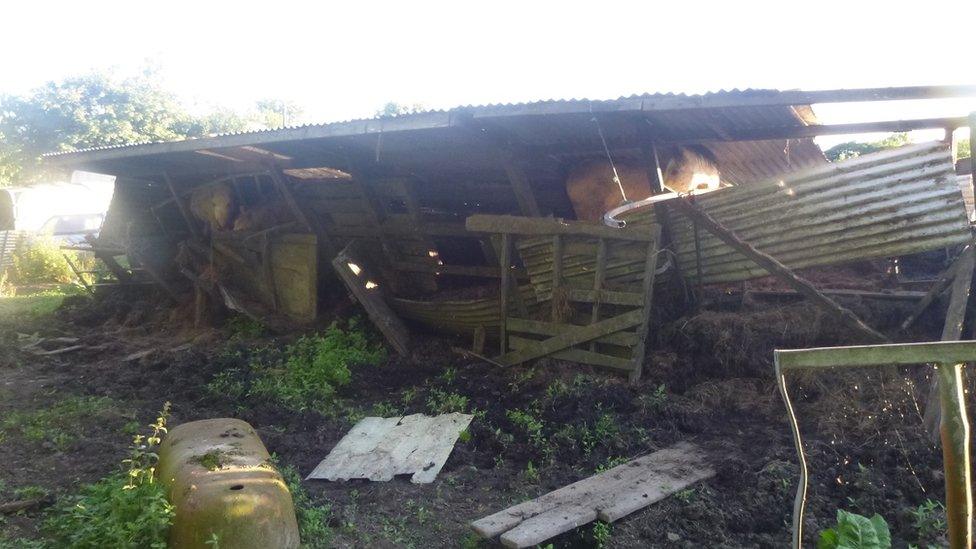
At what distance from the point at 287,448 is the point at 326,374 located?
1874mm

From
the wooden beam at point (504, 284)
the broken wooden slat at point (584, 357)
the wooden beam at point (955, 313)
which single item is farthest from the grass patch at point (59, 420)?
the wooden beam at point (955, 313)

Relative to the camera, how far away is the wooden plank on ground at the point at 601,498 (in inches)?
166

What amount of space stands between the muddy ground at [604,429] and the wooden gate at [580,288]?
8.4 inches

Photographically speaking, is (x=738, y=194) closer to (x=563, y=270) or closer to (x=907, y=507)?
(x=563, y=270)

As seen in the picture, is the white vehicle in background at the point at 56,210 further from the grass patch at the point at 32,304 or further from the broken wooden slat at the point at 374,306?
the broken wooden slat at the point at 374,306

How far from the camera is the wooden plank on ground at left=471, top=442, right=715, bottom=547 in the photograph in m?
4.23

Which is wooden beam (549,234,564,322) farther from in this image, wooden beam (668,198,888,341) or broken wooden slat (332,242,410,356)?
broken wooden slat (332,242,410,356)

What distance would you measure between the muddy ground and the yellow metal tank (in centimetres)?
52

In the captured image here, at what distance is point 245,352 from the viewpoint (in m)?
9.12

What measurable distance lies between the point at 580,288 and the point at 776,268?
1877mm

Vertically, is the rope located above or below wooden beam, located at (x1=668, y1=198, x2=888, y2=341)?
above

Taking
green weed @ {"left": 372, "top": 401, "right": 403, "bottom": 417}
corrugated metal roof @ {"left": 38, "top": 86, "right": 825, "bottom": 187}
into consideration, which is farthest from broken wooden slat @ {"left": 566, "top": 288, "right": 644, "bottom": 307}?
green weed @ {"left": 372, "top": 401, "right": 403, "bottom": 417}

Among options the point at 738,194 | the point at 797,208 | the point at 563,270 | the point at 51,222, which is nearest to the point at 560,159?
the point at 563,270

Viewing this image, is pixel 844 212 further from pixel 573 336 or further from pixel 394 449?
pixel 394 449
